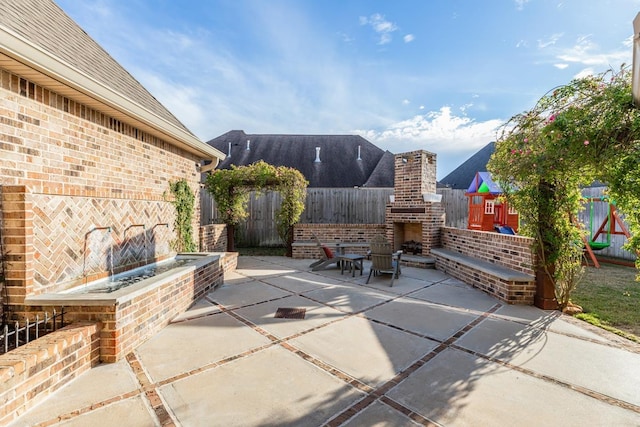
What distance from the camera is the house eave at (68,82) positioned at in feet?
8.27

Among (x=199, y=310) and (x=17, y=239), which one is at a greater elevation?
(x=17, y=239)

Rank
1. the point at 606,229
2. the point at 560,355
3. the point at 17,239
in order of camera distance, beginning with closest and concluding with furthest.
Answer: the point at 17,239, the point at 560,355, the point at 606,229

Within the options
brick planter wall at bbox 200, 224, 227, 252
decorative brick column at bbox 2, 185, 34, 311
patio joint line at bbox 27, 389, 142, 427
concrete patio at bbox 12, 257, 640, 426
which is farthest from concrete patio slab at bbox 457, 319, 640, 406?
brick planter wall at bbox 200, 224, 227, 252

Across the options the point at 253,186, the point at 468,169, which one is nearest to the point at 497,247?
the point at 253,186

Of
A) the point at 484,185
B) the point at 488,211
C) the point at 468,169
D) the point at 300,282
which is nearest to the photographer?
the point at 300,282

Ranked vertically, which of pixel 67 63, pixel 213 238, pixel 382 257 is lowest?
pixel 382 257

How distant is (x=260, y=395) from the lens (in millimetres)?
2375

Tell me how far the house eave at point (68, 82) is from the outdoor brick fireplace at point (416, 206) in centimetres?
651

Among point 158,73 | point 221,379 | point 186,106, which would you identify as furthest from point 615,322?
point 186,106

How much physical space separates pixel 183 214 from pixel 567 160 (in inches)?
278

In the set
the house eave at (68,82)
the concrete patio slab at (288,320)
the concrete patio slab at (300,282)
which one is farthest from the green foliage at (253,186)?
the concrete patio slab at (288,320)

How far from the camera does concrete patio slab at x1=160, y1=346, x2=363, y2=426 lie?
6.89 ft

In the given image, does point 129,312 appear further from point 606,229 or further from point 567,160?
point 606,229

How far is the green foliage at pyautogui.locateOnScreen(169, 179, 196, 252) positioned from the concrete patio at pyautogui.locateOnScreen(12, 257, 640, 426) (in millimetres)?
2439
